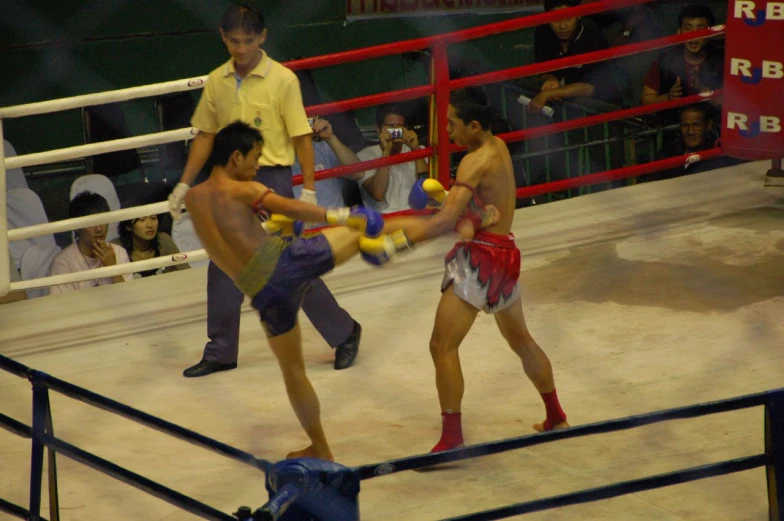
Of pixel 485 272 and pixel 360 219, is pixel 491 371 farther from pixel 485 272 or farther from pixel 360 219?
pixel 360 219

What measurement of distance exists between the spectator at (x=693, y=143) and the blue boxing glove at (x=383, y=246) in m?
3.70

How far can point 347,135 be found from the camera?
7562 mm

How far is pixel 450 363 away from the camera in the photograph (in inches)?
170

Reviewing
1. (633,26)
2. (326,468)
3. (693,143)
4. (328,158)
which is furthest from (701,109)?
(326,468)

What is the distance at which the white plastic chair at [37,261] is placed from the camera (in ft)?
21.7

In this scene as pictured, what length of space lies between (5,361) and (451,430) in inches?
71.0

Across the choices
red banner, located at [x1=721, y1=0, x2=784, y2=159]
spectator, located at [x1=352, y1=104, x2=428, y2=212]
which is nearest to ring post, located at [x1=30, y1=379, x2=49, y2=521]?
spectator, located at [x1=352, y1=104, x2=428, y2=212]

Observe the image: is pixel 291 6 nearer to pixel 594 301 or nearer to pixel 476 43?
pixel 476 43

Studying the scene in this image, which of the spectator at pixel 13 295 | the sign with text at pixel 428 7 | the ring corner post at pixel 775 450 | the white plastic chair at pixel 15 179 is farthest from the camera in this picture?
the sign with text at pixel 428 7

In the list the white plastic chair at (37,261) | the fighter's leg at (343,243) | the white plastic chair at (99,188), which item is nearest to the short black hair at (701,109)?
the white plastic chair at (99,188)

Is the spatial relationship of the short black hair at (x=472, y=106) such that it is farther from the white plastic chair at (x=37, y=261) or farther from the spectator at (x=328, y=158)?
the white plastic chair at (x=37, y=261)

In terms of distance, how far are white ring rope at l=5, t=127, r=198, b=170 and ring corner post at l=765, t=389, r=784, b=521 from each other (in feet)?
11.9

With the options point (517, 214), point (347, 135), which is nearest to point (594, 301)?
point (517, 214)

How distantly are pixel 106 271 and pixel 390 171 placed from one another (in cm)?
203
